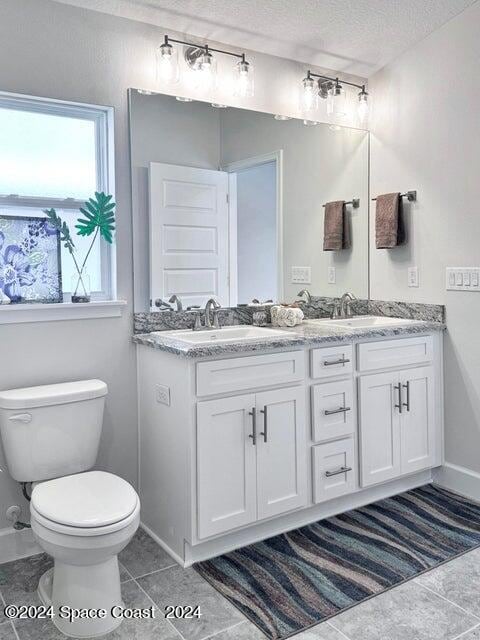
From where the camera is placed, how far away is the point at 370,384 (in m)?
2.79

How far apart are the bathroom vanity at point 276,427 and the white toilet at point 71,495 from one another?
0.30 metres

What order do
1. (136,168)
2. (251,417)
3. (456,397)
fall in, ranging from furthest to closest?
(456,397), (136,168), (251,417)

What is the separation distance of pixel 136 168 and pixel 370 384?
1491 millimetres

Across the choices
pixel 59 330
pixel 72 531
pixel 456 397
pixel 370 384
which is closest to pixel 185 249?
pixel 59 330

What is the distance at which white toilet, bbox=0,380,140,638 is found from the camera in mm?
1835

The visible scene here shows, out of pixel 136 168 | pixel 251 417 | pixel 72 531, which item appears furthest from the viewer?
pixel 136 168

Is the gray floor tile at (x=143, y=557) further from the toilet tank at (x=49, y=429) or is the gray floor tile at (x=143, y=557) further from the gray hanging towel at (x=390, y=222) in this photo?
the gray hanging towel at (x=390, y=222)

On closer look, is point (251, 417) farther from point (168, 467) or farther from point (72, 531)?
point (72, 531)

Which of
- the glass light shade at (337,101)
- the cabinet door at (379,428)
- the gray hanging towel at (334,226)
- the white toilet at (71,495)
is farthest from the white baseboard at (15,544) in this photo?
the glass light shade at (337,101)

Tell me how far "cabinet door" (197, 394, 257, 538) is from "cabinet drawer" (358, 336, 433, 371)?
69cm

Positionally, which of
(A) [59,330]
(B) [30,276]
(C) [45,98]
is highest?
(C) [45,98]

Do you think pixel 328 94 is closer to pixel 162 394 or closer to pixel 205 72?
pixel 205 72

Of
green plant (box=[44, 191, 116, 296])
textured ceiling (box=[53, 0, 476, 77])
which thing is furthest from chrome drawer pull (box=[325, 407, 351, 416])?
textured ceiling (box=[53, 0, 476, 77])

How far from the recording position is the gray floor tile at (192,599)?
6.33 ft
